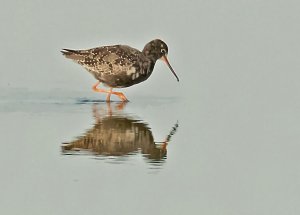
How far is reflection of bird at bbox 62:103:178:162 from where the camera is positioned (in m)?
17.2

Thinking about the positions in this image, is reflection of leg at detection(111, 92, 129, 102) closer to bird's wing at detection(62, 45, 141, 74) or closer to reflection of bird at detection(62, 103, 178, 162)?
bird's wing at detection(62, 45, 141, 74)

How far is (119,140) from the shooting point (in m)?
18.2

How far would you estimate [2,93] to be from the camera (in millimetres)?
25047

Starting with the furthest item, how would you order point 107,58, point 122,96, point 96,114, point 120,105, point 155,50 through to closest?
point 155,50 → point 107,58 → point 122,96 → point 120,105 → point 96,114

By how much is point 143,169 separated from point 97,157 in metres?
1.21

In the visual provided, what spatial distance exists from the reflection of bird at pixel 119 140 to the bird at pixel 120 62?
4139 millimetres

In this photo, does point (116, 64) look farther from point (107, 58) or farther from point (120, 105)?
point (120, 105)

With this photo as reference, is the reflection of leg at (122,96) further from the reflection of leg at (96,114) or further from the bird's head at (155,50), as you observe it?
the bird's head at (155,50)

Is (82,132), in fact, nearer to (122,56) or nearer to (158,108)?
(158,108)

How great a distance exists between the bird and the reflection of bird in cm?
414

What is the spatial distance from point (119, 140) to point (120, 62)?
6819 mm

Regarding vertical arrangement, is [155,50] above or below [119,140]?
above

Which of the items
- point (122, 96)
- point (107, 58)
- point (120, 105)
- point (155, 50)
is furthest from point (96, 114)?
point (155, 50)

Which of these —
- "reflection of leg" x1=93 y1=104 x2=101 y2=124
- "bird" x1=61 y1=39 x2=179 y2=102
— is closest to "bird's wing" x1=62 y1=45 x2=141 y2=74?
"bird" x1=61 y1=39 x2=179 y2=102
